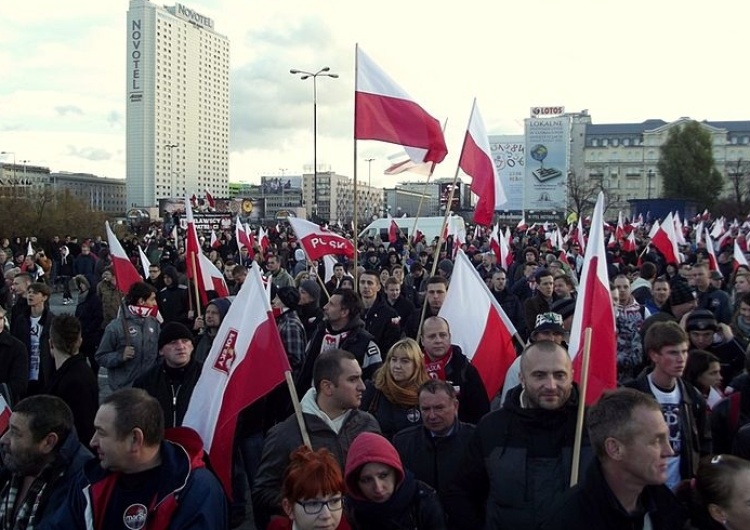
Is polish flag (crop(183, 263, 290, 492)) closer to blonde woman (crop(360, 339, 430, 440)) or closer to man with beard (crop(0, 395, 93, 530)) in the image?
blonde woman (crop(360, 339, 430, 440))

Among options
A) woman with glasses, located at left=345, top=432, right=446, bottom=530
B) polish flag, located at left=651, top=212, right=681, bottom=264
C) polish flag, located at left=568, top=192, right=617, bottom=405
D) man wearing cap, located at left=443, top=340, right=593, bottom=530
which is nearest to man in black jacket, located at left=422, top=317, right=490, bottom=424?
polish flag, located at left=568, top=192, right=617, bottom=405

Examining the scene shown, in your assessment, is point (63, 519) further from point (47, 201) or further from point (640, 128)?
point (640, 128)

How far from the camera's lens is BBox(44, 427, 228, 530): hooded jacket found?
2846 mm

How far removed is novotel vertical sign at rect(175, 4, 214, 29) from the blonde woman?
179 metres

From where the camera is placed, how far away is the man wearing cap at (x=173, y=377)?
16.3 feet

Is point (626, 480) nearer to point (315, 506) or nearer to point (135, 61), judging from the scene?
point (315, 506)

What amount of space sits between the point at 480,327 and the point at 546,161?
224 feet

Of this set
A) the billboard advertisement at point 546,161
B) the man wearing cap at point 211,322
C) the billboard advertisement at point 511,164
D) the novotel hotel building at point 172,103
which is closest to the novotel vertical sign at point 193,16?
the novotel hotel building at point 172,103

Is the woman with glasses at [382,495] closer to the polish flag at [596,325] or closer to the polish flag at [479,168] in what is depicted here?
the polish flag at [596,325]

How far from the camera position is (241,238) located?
16344 mm

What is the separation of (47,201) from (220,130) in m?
157

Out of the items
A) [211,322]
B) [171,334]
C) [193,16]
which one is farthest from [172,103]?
[171,334]

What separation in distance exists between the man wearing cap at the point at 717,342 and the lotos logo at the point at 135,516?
14.1ft

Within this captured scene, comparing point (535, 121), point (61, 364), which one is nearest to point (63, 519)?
point (61, 364)
